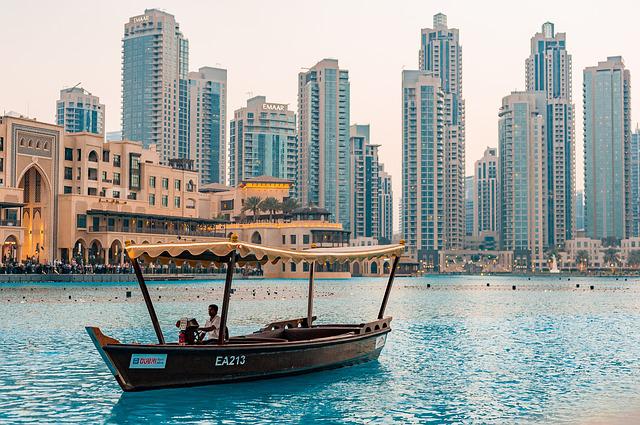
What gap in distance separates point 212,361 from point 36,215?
102 metres

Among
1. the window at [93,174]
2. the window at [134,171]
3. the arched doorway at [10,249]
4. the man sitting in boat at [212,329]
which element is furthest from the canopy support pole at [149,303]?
the window at [134,171]

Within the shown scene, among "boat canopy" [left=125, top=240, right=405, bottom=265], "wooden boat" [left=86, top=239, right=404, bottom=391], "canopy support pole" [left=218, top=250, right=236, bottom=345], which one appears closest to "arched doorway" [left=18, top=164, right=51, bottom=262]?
"wooden boat" [left=86, top=239, right=404, bottom=391]

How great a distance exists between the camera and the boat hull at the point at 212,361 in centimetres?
2011

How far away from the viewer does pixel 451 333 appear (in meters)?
41.7

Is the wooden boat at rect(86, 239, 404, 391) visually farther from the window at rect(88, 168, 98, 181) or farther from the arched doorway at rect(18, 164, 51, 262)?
the window at rect(88, 168, 98, 181)

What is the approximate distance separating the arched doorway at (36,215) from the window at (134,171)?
52.1 ft

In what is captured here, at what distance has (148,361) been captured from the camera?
2022 centimetres

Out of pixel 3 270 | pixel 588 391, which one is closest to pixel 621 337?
pixel 588 391

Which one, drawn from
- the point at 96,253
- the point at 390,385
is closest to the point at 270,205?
the point at 96,253

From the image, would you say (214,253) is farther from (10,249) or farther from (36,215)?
(36,215)

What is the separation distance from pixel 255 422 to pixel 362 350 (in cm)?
849

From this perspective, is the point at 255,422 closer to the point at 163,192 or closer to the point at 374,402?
the point at 374,402

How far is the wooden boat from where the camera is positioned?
2019cm

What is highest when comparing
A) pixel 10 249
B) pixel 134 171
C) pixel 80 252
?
pixel 134 171
